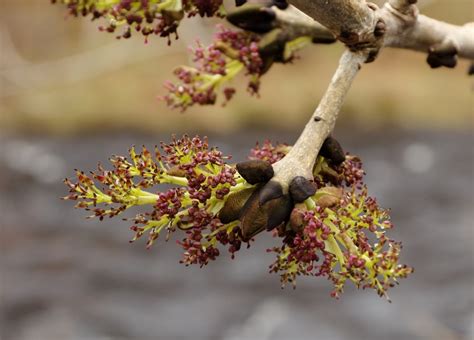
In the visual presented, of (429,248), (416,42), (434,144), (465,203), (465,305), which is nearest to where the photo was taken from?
(416,42)

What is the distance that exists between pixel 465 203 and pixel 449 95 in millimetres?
1206

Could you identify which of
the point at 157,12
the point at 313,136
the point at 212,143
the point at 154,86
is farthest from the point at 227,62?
the point at 154,86

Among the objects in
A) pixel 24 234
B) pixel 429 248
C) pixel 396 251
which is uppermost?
pixel 396 251

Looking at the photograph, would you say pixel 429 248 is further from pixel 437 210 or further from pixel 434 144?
pixel 434 144

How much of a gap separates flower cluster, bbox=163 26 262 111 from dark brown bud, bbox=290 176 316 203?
29 centimetres

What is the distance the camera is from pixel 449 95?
6406mm

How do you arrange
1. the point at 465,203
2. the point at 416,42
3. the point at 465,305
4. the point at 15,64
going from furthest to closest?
1. the point at 15,64
2. the point at 465,203
3. the point at 465,305
4. the point at 416,42

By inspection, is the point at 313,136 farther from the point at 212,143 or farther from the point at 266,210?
the point at 212,143

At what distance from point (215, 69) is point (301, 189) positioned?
331 mm

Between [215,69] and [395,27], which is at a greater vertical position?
[395,27]

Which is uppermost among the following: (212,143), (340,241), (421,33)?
(421,33)

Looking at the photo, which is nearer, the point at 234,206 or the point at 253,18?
the point at 234,206

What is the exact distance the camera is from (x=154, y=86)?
693 centimetres

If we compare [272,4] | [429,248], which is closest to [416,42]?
[272,4]
